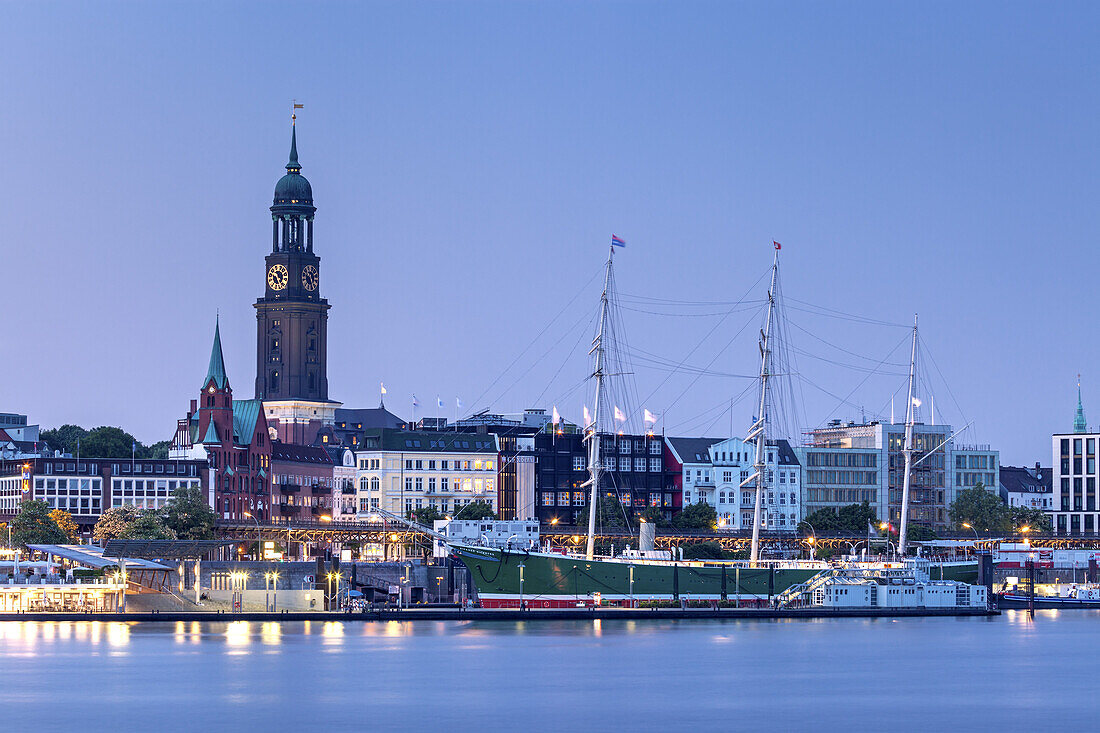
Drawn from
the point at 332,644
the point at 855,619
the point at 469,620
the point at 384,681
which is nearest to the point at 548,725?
the point at 384,681

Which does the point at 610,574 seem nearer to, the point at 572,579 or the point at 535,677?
the point at 572,579

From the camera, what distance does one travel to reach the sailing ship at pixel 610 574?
178750mm

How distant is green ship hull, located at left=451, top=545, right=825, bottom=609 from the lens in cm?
17850

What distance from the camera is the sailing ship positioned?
179m

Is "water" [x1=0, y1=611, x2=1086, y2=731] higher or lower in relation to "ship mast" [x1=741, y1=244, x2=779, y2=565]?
lower

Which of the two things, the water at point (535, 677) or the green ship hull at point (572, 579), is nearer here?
the water at point (535, 677)

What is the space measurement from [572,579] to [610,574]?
3.06 metres

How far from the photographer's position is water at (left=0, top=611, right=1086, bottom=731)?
105 meters

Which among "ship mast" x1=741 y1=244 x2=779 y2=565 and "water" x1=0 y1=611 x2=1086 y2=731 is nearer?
"water" x1=0 y1=611 x2=1086 y2=731

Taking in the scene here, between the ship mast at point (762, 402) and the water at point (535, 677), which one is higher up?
the ship mast at point (762, 402)

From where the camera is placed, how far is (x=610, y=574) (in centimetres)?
17950

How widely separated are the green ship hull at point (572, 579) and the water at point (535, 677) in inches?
476

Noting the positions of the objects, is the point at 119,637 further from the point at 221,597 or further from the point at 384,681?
the point at 384,681

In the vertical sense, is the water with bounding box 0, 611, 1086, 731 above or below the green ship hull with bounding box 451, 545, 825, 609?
below
